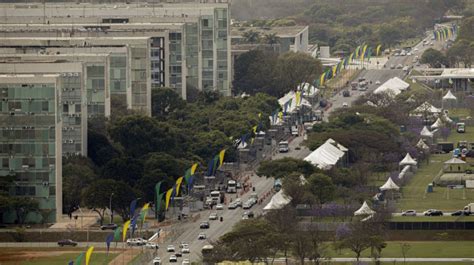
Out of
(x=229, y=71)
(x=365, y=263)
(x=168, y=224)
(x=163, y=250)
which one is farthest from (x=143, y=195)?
Result: (x=229, y=71)

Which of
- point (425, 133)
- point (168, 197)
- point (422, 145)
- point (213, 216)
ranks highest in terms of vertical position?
point (425, 133)

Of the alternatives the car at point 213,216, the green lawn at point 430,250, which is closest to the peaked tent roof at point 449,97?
the car at point 213,216

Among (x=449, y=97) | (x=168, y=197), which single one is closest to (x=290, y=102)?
(x=449, y=97)

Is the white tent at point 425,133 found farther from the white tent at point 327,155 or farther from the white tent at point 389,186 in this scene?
the white tent at point 389,186

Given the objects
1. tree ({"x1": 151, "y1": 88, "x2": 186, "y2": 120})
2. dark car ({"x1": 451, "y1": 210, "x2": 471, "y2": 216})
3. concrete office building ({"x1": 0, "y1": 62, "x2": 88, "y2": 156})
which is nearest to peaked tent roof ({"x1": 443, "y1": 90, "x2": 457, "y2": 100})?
tree ({"x1": 151, "y1": 88, "x2": 186, "y2": 120})

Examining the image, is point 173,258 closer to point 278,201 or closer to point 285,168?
point 278,201
